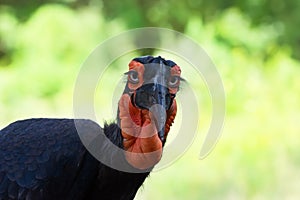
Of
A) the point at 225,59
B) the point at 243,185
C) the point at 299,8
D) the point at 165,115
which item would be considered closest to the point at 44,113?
the point at 225,59

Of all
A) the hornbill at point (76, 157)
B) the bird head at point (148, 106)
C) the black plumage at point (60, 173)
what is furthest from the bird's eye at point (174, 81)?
the black plumage at point (60, 173)

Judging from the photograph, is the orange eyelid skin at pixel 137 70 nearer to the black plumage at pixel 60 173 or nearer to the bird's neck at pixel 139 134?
the bird's neck at pixel 139 134

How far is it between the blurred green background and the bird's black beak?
6.50 ft

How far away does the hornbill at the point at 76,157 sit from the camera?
4.16m

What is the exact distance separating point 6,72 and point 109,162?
6.63 metres

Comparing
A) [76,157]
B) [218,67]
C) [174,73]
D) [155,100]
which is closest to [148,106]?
[155,100]

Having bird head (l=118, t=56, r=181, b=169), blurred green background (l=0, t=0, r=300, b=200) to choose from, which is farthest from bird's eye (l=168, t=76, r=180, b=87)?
blurred green background (l=0, t=0, r=300, b=200)

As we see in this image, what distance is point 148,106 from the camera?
399 cm

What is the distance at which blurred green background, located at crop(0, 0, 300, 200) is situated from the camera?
748 centimetres

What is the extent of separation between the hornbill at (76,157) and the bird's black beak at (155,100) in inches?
Answer: 2.5

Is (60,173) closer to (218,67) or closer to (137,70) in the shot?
(137,70)

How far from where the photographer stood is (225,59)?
1048 cm

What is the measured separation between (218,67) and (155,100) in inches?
237

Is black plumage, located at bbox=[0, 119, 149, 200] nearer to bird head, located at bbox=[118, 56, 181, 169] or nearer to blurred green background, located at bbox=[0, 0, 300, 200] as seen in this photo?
bird head, located at bbox=[118, 56, 181, 169]
